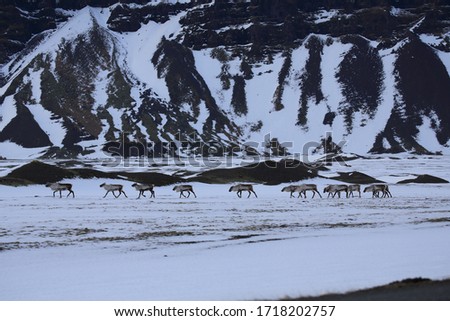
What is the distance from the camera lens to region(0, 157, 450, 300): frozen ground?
1541cm

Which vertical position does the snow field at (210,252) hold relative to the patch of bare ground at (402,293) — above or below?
above

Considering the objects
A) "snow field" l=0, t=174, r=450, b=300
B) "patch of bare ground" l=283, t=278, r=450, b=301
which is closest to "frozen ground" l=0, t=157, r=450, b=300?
"snow field" l=0, t=174, r=450, b=300

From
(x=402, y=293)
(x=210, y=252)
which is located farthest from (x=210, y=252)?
(x=402, y=293)

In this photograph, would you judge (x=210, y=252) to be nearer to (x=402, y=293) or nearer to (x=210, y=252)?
(x=210, y=252)

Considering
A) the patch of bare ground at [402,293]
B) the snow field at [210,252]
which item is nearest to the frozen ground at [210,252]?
the snow field at [210,252]

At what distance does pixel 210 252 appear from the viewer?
21156 millimetres

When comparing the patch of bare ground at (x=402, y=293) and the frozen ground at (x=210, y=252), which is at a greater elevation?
the frozen ground at (x=210, y=252)

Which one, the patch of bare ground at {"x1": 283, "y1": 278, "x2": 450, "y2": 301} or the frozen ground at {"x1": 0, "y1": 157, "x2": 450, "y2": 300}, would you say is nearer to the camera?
the patch of bare ground at {"x1": 283, "y1": 278, "x2": 450, "y2": 301}

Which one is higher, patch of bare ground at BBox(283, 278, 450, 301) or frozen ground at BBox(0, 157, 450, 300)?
frozen ground at BBox(0, 157, 450, 300)

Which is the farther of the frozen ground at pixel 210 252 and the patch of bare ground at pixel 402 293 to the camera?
the frozen ground at pixel 210 252

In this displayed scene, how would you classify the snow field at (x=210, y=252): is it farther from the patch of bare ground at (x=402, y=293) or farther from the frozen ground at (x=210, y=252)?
the patch of bare ground at (x=402, y=293)

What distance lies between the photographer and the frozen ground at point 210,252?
15406 millimetres

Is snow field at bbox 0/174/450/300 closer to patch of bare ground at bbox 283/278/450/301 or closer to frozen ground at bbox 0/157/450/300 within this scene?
frozen ground at bbox 0/157/450/300
